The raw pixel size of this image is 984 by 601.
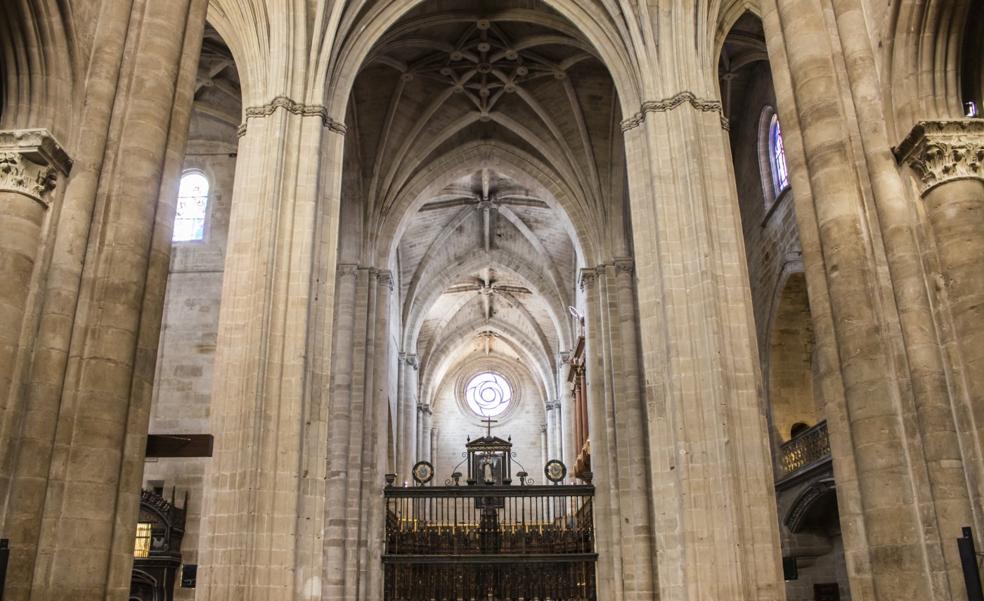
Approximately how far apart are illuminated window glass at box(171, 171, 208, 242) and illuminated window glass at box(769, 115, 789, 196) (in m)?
13.0

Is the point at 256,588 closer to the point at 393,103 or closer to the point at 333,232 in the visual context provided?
the point at 333,232

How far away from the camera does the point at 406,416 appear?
30.4 metres

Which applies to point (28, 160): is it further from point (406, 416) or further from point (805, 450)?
Result: point (406, 416)

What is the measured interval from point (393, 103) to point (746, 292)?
11.8 metres

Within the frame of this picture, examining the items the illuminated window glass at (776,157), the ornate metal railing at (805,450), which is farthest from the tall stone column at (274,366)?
the illuminated window glass at (776,157)

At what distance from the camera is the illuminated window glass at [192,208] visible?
65.5ft

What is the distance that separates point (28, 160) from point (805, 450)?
1431cm

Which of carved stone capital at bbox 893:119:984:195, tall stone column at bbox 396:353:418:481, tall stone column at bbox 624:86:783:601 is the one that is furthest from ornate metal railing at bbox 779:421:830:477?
tall stone column at bbox 396:353:418:481

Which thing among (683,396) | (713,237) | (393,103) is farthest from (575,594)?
(393,103)

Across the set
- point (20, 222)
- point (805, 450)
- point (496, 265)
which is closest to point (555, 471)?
point (805, 450)

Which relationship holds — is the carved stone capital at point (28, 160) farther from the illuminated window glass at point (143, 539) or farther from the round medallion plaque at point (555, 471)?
the round medallion plaque at point (555, 471)

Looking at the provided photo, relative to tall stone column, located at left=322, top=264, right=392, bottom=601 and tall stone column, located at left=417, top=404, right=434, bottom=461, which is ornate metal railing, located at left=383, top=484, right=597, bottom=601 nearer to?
tall stone column, located at left=322, top=264, right=392, bottom=601

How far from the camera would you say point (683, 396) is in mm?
12766

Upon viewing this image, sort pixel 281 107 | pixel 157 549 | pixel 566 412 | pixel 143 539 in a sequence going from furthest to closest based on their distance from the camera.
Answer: pixel 566 412
pixel 143 539
pixel 157 549
pixel 281 107
